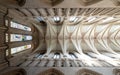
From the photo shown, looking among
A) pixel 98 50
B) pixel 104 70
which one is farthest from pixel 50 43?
pixel 104 70

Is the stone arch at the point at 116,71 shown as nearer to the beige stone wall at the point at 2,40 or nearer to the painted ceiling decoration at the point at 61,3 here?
the painted ceiling decoration at the point at 61,3

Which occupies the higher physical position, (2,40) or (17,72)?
(2,40)

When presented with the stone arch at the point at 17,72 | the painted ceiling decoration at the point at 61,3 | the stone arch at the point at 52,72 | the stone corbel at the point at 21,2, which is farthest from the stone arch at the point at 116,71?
the stone corbel at the point at 21,2

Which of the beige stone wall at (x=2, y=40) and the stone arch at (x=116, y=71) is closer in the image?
the stone arch at (x=116, y=71)

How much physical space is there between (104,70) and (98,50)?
30.8ft

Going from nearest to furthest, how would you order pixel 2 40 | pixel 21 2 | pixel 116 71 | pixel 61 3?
pixel 61 3, pixel 21 2, pixel 116 71, pixel 2 40

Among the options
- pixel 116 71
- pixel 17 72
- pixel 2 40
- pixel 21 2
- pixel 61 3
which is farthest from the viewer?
pixel 2 40

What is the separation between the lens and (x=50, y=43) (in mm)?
20609

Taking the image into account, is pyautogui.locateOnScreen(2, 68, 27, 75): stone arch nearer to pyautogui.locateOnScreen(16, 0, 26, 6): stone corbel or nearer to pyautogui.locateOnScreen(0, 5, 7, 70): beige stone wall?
pyautogui.locateOnScreen(0, 5, 7, 70): beige stone wall

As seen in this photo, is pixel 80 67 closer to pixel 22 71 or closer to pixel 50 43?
pixel 22 71

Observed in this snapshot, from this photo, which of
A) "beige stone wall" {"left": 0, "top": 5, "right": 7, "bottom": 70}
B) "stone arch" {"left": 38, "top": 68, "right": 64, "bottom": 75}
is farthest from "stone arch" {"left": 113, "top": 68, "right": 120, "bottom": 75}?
"beige stone wall" {"left": 0, "top": 5, "right": 7, "bottom": 70}

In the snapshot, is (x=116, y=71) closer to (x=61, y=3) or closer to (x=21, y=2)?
(x=61, y=3)

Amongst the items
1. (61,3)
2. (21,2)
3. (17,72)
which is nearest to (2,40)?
(17,72)

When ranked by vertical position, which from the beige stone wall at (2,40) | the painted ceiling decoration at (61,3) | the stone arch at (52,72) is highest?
the painted ceiling decoration at (61,3)
